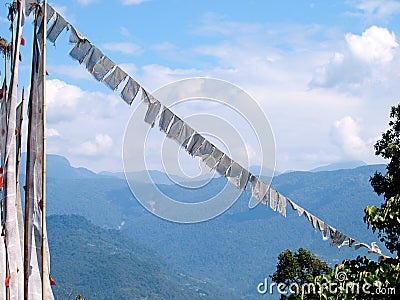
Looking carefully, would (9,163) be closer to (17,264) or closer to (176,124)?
(17,264)

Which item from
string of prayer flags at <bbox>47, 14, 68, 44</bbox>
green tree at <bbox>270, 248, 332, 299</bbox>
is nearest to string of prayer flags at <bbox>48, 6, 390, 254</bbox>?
string of prayer flags at <bbox>47, 14, 68, 44</bbox>

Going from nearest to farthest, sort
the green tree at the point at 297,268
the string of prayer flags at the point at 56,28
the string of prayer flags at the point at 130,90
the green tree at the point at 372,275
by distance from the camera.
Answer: the green tree at the point at 372,275 → the string of prayer flags at the point at 130,90 → the string of prayer flags at the point at 56,28 → the green tree at the point at 297,268

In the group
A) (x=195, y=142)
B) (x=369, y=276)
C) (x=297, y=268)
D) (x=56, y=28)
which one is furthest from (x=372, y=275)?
(x=297, y=268)

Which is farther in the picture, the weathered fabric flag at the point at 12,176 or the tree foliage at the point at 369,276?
the weathered fabric flag at the point at 12,176

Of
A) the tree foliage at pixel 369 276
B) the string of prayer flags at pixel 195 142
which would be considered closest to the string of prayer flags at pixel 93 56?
the string of prayer flags at pixel 195 142

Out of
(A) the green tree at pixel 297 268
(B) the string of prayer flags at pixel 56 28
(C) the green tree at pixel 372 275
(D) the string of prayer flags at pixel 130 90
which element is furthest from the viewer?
(A) the green tree at pixel 297 268

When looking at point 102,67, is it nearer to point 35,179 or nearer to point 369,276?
point 35,179

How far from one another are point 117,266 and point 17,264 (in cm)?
18653

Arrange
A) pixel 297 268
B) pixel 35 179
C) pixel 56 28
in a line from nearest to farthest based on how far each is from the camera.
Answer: pixel 35 179
pixel 56 28
pixel 297 268

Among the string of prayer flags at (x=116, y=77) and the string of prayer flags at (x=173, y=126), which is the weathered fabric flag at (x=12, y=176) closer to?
the string of prayer flags at (x=173, y=126)

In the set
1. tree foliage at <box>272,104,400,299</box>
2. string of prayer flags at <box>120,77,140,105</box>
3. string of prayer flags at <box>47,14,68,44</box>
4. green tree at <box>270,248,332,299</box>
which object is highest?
green tree at <box>270,248,332,299</box>

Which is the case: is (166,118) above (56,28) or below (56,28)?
below

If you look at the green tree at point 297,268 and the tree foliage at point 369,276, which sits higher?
the green tree at point 297,268

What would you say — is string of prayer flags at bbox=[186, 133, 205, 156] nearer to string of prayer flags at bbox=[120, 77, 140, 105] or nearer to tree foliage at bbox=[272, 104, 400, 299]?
string of prayer flags at bbox=[120, 77, 140, 105]
